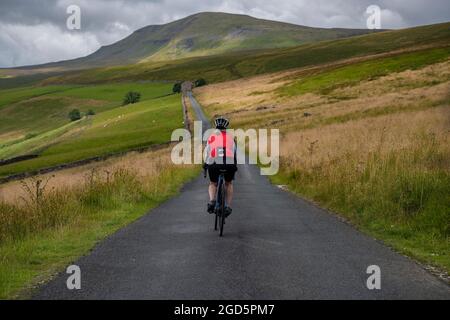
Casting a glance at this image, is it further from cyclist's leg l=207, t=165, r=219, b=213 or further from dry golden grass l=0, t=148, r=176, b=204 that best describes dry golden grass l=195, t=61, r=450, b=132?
cyclist's leg l=207, t=165, r=219, b=213

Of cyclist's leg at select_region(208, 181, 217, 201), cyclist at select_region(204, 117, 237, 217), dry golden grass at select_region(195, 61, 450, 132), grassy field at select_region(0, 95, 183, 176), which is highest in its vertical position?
dry golden grass at select_region(195, 61, 450, 132)

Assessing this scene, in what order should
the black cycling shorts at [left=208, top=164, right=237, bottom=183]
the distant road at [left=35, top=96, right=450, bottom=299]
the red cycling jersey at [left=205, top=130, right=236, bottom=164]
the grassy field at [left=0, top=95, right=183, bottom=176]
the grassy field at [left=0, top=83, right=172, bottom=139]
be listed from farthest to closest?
the grassy field at [left=0, top=83, right=172, bottom=139] → the grassy field at [left=0, top=95, right=183, bottom=176] → the black cycling shorts at [left=208, top=164, right=237, bottom=183] → the red cycling jersey at [left=205, top=130, right=236, bottom=164] → the distant road at [left=35, top=96, right=450, bottom=299]

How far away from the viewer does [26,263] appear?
401 inches

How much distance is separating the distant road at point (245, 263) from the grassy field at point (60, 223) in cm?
46

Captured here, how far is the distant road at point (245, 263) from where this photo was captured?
25.8 ft

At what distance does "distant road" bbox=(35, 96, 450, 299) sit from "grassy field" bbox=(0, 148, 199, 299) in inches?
18.1

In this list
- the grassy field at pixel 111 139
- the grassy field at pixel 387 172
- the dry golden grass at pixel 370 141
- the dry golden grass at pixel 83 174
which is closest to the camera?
the grassy field at pixel 387 172

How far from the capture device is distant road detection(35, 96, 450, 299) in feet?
25.8

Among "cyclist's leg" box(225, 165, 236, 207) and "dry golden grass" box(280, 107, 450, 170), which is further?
"dry golden grass" box(280, 107, 450, 170)

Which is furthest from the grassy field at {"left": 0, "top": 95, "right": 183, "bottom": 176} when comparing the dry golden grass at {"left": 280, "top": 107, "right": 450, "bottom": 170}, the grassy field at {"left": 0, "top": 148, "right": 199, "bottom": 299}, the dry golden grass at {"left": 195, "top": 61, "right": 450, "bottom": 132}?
the grassy field at {"left": 0, "top": 148, "right": 199, "bottom": 299}

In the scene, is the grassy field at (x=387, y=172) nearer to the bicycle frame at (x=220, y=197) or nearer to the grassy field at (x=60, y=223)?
the bicycle frame at (x=220, y=197)

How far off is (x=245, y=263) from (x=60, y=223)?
5974 millimetres

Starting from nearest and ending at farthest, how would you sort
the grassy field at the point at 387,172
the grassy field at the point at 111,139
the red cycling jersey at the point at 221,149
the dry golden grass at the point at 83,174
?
the grassy field at the point at 387,172 < the red cycling jersey at the point at 221,149 < the dry golden grass at the point at 83,174 < the grassy field at the point at 111,139

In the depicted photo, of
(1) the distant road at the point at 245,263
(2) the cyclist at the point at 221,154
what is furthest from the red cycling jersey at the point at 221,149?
(1) the distant road at the point at 245,263
